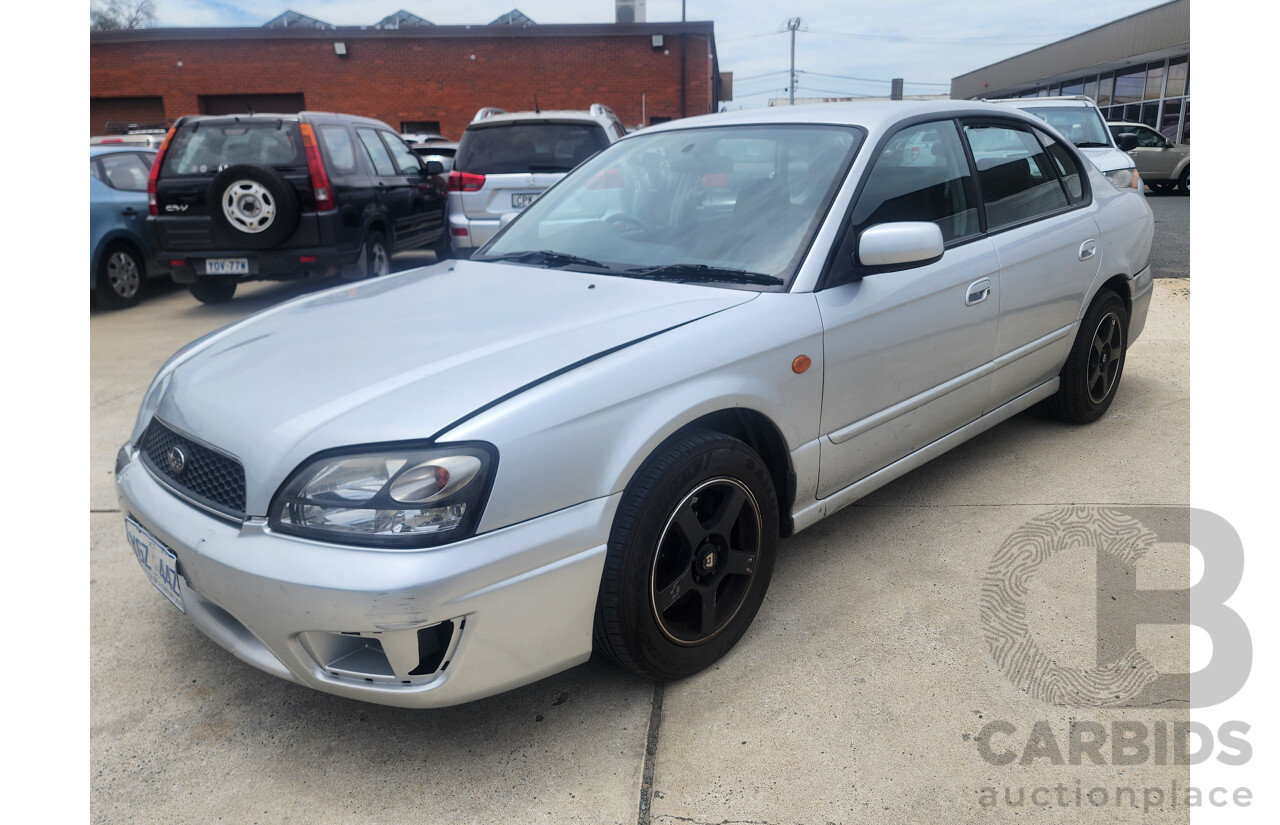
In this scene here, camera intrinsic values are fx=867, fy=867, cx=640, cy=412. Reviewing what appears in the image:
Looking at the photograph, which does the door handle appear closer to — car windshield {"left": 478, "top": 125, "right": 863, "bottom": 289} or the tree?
car windshield {"left": 478, "top": 125, "right": 863, "bottom": 289}

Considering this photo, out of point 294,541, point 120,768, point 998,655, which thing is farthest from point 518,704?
point 998,655

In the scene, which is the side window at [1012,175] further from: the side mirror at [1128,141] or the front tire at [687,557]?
the side mirror at [1128,141]

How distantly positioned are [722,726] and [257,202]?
20.6 feet

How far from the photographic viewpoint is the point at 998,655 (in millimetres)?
2506

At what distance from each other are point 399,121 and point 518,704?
26.3 m

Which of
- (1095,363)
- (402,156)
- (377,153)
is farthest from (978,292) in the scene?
(402,156)

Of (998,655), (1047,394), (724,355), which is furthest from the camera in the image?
(1047,394)

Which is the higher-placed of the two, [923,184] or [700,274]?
[923,184]

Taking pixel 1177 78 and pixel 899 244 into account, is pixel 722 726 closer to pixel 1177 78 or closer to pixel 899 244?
pixel 899 244

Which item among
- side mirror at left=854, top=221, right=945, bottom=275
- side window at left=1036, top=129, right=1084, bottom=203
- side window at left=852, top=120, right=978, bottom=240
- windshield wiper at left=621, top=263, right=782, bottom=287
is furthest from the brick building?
side mirror at left=854, top=221, right=945, bottom=275

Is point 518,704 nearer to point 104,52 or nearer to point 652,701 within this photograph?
point 652,701

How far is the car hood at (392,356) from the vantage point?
6.45ft

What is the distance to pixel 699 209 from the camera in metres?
2.95

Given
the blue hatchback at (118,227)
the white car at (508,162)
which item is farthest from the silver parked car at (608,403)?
the blue hatchback at (118,227)
